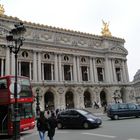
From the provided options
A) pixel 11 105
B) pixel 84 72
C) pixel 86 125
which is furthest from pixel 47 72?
pixel 11 105

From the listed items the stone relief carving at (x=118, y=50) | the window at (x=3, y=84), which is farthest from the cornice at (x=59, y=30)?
the window at (x=3, y=84)

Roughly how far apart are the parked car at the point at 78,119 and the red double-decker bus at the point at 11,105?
8.46 ft

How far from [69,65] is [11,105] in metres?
31.9

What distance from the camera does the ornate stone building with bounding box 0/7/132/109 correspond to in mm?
40625

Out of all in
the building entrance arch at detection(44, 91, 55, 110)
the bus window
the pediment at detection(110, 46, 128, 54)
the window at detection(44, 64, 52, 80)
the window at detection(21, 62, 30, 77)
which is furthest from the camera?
the pediment at detection(110, 46, 128, 54)

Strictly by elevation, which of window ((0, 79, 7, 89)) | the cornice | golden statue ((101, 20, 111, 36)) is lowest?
window ((0, 79, 7, 89))

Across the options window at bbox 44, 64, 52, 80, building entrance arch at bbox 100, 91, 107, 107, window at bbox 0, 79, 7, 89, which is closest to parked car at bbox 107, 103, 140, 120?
window at bbox 0, 79, 7, 89

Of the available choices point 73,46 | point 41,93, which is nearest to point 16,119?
point 41,93

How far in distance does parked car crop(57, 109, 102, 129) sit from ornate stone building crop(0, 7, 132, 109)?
22.3 m

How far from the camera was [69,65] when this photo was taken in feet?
152

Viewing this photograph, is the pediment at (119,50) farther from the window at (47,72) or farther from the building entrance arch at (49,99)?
the building entrance arch at (49,99)

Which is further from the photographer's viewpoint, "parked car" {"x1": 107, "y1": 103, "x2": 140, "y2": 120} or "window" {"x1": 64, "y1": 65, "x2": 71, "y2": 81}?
"window" {"x1": 64, "y1": 65, "x2": 71, "y2": 81}

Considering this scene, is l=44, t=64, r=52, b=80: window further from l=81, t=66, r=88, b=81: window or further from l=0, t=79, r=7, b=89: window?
l=0, t=79, r=7, b=89: window

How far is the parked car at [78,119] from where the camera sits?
16172mm
